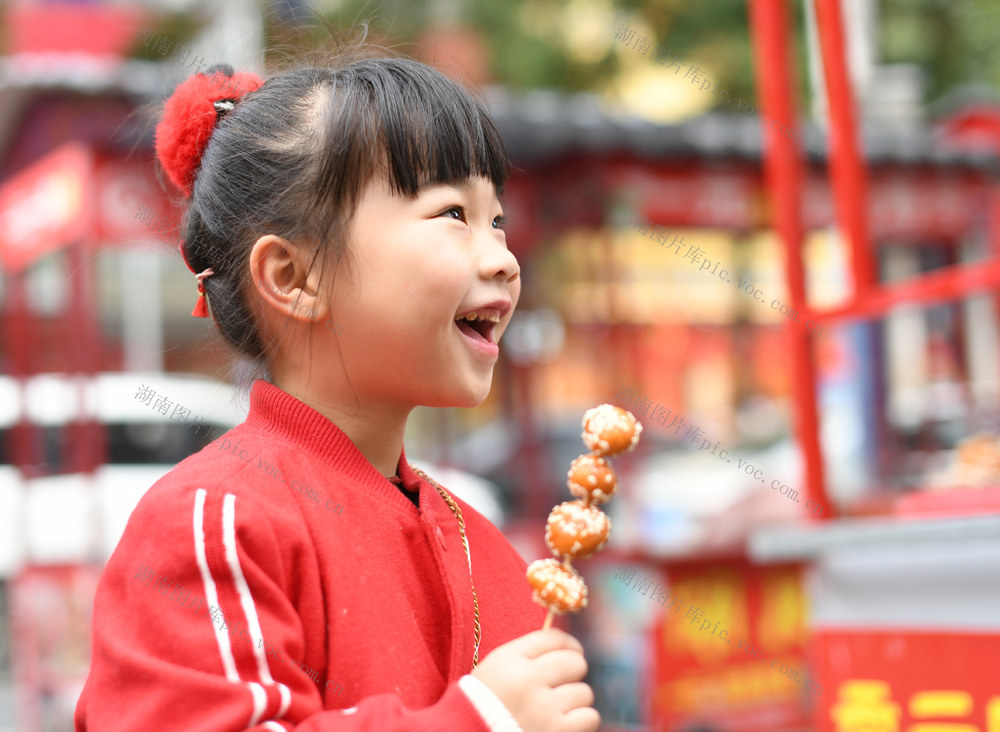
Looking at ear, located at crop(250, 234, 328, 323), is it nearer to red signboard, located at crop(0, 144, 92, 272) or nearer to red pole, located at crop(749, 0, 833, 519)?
red pole, located at crop(749, 0, 833, 519)

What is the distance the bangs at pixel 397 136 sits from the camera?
50.8 inches

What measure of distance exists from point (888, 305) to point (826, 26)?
680 millimetres

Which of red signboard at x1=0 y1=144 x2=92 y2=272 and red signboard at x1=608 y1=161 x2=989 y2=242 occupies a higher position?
red signboard at x1=0 y1=144 x2=92 y2=272

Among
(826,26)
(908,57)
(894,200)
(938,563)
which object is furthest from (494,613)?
(908,57)

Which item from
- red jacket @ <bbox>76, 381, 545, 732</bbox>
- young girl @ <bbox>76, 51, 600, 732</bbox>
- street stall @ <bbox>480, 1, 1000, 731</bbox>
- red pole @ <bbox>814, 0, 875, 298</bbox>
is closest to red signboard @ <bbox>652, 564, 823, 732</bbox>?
street stall @ <bbox>480, 1, 1000, 731</bbox>

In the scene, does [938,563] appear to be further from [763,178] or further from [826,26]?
[763,178]

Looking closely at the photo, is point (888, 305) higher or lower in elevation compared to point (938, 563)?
higher

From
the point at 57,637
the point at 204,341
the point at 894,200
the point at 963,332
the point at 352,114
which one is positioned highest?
the point at 352,114

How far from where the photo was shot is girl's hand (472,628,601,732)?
1.08m

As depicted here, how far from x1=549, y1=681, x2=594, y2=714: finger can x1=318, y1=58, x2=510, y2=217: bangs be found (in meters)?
0.59

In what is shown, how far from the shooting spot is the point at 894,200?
24.0 feet

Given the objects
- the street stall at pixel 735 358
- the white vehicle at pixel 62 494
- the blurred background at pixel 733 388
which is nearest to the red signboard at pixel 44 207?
the blurred background at pixel 733 388

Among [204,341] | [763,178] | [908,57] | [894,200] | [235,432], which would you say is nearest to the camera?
[235,432]

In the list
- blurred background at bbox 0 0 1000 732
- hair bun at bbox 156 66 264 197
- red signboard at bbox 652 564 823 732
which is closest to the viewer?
hair bun at bbox 156 66 264 197
